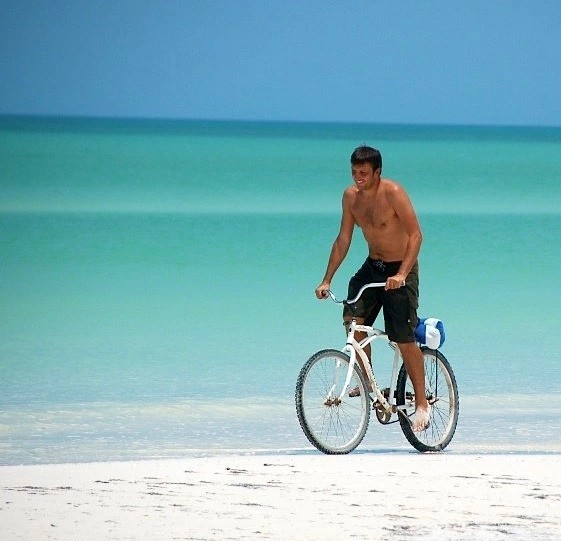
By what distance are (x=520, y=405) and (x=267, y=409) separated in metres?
1.23

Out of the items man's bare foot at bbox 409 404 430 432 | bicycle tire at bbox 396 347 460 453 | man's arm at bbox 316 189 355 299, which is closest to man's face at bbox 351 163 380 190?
man's arm at bbox 316 189 355 299

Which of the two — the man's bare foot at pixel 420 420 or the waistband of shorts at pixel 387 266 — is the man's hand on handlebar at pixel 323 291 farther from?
the man's bare foot at pixel 420 420

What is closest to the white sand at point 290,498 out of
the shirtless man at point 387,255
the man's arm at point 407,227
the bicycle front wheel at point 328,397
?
the bicycle front wheel at point 328,397

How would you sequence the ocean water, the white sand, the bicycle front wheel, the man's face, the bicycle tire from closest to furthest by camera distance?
the white sand → the bicycle front wheel → the man's face → the bicycle tire → the ocean water

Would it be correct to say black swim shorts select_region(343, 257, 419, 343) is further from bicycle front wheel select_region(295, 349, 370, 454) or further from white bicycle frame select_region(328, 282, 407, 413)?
bicycle front wheel select_region(295, 349, 370, 454)

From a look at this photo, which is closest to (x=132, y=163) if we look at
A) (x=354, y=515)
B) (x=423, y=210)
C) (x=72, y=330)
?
(x=423, y=210)

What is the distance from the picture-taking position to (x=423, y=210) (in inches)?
1014

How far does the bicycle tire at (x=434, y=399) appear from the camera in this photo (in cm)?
668

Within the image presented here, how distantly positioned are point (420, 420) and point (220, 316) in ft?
17.0

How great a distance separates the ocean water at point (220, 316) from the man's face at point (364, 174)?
1237 millimetres

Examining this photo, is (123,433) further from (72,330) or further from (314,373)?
(72,330)

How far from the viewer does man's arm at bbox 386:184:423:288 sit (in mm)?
6418

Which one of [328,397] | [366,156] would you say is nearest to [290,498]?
[328,397]

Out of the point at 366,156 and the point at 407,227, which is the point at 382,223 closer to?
the point at 407,227
